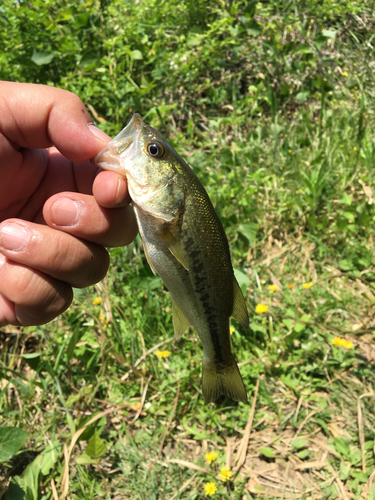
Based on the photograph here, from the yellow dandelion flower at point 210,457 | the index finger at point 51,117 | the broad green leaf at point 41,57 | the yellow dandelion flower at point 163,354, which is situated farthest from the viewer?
the broad green leaf at point 41,57

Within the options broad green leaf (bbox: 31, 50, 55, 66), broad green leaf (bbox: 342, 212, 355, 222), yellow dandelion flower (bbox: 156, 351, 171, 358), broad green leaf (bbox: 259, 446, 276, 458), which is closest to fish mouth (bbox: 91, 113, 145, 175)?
yellow dandelion flower (bbox: 156, 351, 171, 358)

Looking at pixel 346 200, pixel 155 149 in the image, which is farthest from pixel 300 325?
pixel 155 149

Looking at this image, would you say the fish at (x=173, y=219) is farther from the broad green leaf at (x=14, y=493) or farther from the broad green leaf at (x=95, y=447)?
the broad green leaf at (x=14, y=493)

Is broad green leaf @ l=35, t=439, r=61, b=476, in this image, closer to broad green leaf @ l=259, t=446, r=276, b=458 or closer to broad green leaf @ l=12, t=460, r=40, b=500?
broad green leaf @ l=12, t=460, r=40, b=500

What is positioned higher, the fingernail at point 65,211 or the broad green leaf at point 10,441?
the fingernail at point 65,211

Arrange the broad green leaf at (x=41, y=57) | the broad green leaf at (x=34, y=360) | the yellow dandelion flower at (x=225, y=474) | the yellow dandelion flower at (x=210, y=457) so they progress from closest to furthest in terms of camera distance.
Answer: the yellow dandelion flower at (x=225, y=474)
the yellow dandelion flower at (x=210, y=457)
the broad green leaf at (x=34, y=360)
the broad green leaf at (x=41, y=57)

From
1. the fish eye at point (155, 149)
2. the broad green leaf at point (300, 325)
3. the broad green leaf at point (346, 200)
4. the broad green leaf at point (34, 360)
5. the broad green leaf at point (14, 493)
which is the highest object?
the fish eye at point (155, 149)

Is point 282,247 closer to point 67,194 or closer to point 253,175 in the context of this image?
point 253,175

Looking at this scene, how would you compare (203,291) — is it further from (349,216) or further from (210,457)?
(349,216)

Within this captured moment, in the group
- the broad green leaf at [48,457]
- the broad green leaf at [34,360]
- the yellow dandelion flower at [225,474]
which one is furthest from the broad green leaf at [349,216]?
the broad green leaf at [48,457]
